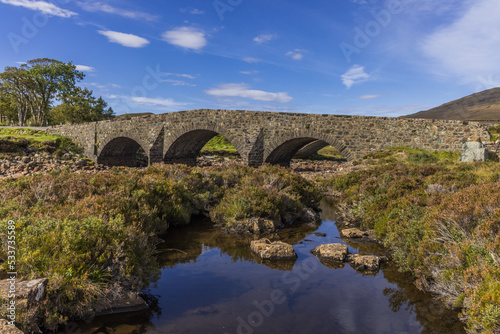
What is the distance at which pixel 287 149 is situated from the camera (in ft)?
85.1

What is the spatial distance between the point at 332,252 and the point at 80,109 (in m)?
56.2

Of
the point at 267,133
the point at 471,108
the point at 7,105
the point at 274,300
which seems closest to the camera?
the point at 274,300

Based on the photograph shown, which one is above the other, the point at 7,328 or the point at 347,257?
the point at 7,328

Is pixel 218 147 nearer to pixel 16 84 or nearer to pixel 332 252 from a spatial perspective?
pixel 332 252

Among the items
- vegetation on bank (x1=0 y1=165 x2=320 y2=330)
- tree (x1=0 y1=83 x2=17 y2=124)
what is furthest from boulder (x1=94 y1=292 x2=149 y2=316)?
tree (x1=0 y1=83 x2=17 y2=124)

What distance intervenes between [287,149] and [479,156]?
13060mm

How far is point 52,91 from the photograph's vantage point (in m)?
62.2

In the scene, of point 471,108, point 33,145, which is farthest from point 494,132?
point 471,108

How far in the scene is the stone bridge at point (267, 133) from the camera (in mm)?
19109

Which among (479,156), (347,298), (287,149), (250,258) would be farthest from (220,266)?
(287,149)

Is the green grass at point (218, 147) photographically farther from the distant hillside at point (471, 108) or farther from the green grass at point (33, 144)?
the distant hillside at point (471, 108)

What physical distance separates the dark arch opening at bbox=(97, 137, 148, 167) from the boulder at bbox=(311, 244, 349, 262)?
2997 cm

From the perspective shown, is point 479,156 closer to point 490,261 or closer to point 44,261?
point 490,261

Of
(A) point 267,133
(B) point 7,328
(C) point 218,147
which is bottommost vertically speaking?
(B) point 7,328
